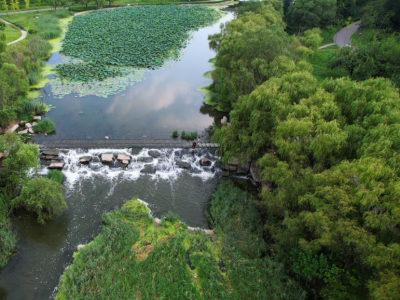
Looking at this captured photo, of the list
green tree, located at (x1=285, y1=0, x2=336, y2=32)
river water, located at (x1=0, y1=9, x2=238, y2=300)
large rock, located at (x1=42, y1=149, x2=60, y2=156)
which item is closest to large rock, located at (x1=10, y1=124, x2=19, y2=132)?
river water, located at (x1=0, y1=9, x2=238, y2=300)

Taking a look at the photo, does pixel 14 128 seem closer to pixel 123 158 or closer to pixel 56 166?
pixel 56 166

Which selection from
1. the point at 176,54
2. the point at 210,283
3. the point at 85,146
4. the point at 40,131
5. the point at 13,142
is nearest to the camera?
the point at 210,283

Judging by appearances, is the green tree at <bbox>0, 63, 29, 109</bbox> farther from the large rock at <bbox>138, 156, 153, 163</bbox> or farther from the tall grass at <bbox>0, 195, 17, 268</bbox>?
the large rock at <bbox>138, 156, 153, 163</bbox>

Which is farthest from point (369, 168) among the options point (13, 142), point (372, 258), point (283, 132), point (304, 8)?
point (304, 8)

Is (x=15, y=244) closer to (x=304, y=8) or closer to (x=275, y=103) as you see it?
(x=275, y=103)

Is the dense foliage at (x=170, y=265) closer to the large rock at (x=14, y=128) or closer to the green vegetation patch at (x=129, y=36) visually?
the large rock at (x=14, y=128)
